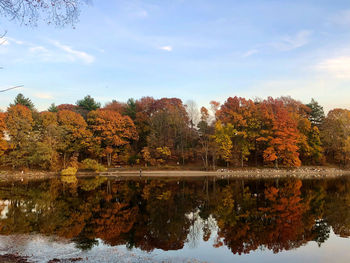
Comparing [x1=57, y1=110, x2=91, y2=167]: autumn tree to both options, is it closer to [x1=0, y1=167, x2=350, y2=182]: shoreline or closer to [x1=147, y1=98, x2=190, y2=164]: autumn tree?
[x1=0, y1=167, x2=350, y2=182]: shoreline

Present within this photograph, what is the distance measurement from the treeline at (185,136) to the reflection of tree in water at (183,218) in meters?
21.7

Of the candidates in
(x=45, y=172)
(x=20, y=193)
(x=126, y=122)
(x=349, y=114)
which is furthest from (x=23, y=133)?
(x=349, y=114)

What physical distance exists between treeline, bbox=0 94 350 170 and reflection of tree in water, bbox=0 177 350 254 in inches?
853

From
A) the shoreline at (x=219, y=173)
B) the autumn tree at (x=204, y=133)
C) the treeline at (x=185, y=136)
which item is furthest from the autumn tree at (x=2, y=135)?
the autumn tree at (x=204, y=133)

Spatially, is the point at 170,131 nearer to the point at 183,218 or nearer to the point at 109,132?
the point at 109,132

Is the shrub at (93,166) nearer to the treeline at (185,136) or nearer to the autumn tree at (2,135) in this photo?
the treeline at (185,136)

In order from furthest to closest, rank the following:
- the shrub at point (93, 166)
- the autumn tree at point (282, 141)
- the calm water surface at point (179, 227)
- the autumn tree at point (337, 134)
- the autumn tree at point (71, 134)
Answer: the autumn tree at point (71, 134)
the autumn tree at point (337, 134)
the shrub at point (93, 166)
the autumn tree at point (282, 141)
the calm water surface at point (179, 227)

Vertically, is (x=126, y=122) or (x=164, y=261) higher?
(x=126, y=122)

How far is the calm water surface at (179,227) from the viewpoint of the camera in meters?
10.3

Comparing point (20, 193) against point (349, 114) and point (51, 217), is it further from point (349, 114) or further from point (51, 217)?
point (349, 114)

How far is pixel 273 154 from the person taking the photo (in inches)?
1679

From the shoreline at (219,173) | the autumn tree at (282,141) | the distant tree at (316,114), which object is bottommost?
the shoreline at (219,173)

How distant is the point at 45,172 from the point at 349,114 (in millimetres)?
51466

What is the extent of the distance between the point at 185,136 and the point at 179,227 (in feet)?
130
